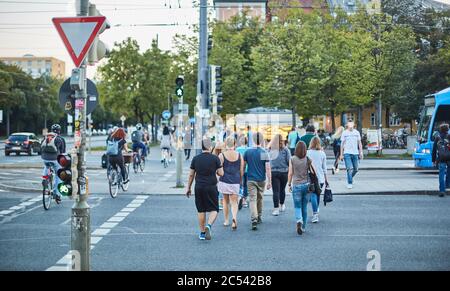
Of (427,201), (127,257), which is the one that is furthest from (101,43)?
(427,201)

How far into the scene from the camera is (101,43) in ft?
27.4

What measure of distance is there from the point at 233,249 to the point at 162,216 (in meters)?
4.28

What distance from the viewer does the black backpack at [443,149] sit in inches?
694

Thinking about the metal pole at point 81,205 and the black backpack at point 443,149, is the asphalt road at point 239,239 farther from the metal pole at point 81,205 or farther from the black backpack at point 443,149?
the black backpack at point 443,149

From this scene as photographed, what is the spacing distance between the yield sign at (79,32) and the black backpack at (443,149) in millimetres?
12207

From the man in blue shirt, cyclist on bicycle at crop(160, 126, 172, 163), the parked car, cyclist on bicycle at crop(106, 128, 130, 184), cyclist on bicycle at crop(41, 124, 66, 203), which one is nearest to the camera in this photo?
the man in blue shirt

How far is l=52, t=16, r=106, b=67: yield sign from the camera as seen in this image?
762 cm

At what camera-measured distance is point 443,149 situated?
17.7 metres

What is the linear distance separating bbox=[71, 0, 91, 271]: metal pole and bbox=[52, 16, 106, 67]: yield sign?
0.20 m

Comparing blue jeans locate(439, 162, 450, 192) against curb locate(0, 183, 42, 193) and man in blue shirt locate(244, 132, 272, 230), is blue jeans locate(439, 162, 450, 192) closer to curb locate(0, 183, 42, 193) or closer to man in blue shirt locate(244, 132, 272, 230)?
man in blue shirt locate(244, 132, 272, 230)

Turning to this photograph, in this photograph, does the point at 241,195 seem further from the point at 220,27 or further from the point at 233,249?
the point at 220,27

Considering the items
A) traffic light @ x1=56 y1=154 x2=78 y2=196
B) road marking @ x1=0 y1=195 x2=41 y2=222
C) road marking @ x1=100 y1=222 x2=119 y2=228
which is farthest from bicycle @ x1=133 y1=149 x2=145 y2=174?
traffic light @ x1=56 y1=154 x2=78 y2=196

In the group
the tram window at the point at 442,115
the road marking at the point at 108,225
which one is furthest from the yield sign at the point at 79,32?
the tram window at the point at 442,115

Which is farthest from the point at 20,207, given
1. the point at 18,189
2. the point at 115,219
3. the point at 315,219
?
the point at 315,219
